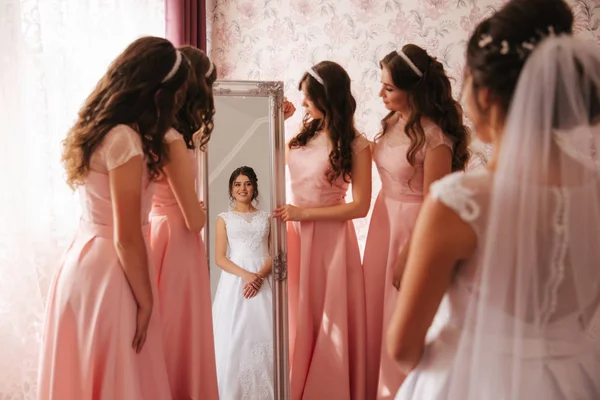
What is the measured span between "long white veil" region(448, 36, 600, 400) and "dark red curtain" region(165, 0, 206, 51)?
2476 mm

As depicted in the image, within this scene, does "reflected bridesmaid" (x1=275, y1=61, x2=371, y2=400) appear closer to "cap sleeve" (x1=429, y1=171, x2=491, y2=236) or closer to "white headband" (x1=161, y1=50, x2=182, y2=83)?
"white headband" (x1=161, y1=50, x2=182, y2=83)

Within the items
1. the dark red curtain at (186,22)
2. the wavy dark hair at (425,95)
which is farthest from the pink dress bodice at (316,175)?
the dark red curtain at (186,22)

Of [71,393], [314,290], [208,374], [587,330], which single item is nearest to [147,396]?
[71,393]

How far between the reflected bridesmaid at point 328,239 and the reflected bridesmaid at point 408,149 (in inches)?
4.1

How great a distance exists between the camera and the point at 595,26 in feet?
10.3

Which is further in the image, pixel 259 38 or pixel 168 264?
pixel 259 38

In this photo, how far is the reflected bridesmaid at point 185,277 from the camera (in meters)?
2.26

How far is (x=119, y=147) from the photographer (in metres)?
1.81

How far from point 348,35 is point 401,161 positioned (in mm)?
1255

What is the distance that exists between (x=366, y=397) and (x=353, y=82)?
1.70 metres

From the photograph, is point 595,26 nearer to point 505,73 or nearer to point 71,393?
point 505,73

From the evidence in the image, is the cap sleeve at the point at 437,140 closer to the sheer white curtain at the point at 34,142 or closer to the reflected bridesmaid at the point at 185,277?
the reflected bridesmaid at the point at 185,277

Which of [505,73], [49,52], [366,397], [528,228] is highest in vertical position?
[49,52]

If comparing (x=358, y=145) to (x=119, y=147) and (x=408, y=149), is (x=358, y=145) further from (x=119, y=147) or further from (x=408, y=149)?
(x=119, y=147)
